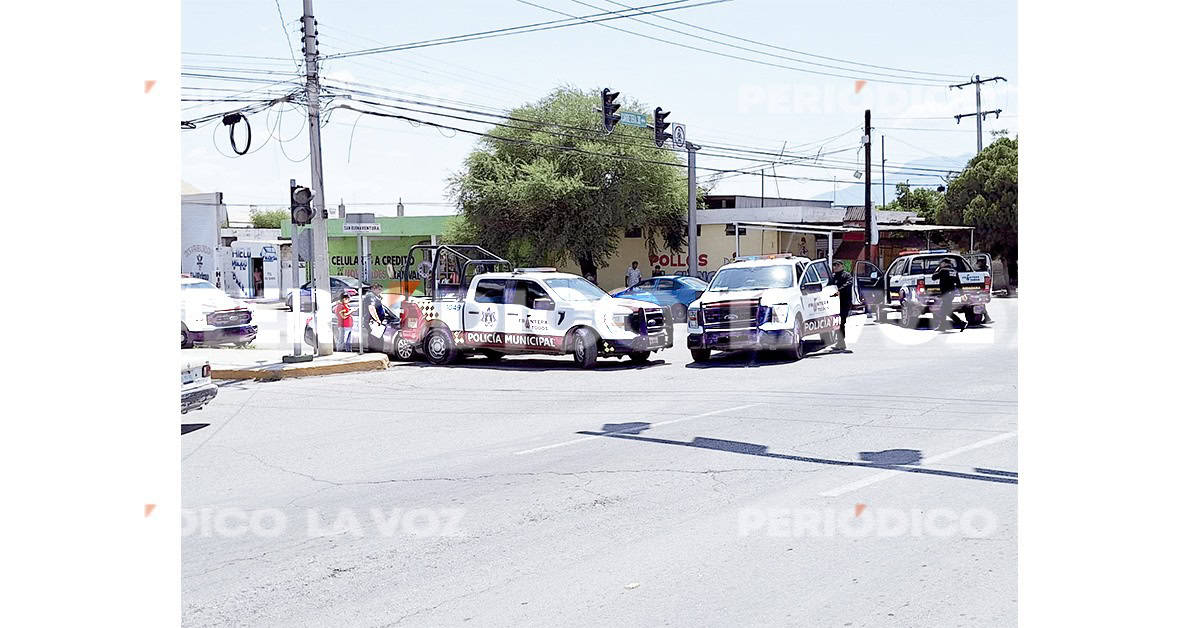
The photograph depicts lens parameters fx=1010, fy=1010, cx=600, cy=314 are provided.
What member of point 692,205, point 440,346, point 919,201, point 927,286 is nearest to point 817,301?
point 927,286

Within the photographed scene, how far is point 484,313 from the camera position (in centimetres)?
1816

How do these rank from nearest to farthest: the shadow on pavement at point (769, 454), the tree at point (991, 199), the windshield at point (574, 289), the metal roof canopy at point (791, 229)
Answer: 1. the shadow on pavement at point (769, 454)
2. the windshield at point (574, 289)
3. the metal roof canopy at point (791, 229)
4. the tree at point (991, 199)

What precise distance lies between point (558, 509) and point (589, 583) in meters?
1.63

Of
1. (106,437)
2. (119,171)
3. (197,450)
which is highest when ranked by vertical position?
(119,171)

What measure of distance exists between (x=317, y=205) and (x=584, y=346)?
5.60 metres

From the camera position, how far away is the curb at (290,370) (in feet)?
55.3

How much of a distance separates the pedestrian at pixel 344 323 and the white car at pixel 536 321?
1.73 metres

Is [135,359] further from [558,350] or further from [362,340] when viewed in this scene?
[362,340]

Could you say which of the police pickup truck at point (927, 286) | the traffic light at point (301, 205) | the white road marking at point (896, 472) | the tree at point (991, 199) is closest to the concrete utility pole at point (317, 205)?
the traffic light at point (301, 205)

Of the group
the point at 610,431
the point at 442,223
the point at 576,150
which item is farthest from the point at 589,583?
the point at 442,223

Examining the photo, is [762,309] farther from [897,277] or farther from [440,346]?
[897,277]

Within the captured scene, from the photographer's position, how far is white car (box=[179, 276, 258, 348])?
71.8 ft

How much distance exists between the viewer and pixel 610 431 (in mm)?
10344

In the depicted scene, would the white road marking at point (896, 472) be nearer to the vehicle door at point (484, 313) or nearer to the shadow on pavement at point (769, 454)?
the shadow on pavement at point (769, 454)
